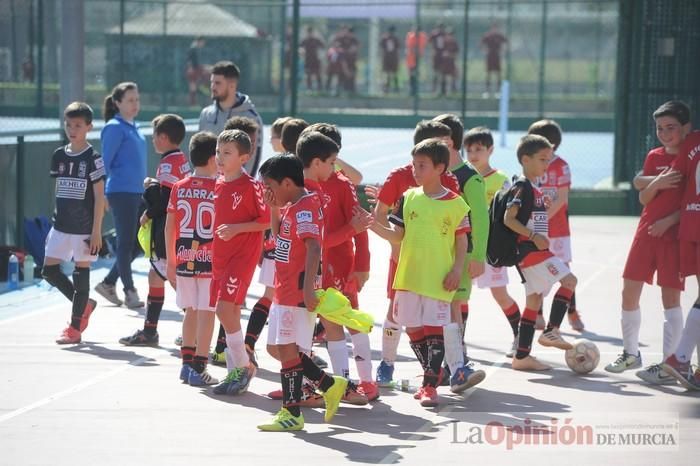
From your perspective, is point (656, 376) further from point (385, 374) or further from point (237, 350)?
point (237, 350)

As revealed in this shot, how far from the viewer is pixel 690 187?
853 cm

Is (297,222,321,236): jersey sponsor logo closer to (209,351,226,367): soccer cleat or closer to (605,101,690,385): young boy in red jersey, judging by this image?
(209,351,226,367): soccer cleat

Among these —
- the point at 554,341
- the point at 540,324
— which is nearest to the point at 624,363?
the point at 554,341

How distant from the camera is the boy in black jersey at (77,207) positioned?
10055 millimetres

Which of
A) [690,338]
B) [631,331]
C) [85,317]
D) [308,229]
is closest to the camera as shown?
[308,229]

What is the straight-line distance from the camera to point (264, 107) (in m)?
28.8

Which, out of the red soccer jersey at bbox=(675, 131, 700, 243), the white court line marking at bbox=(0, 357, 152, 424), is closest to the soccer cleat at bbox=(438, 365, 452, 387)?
the red soccer jersey at bbox=(675, 131, 700, 243)

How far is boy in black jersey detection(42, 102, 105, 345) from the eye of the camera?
10055 millimetres

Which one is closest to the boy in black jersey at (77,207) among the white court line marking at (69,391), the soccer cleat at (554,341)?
the white court line marking at (69,391)

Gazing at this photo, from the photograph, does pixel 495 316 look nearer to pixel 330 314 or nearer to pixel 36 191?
pixel 330 314

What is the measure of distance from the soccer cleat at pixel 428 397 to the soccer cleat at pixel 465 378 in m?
0.22

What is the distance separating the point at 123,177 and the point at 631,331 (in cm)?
497

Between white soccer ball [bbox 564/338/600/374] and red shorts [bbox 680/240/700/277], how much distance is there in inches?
35.4

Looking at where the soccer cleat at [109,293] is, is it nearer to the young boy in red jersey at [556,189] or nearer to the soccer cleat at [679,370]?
the young boy in red jersey at [556,189]
